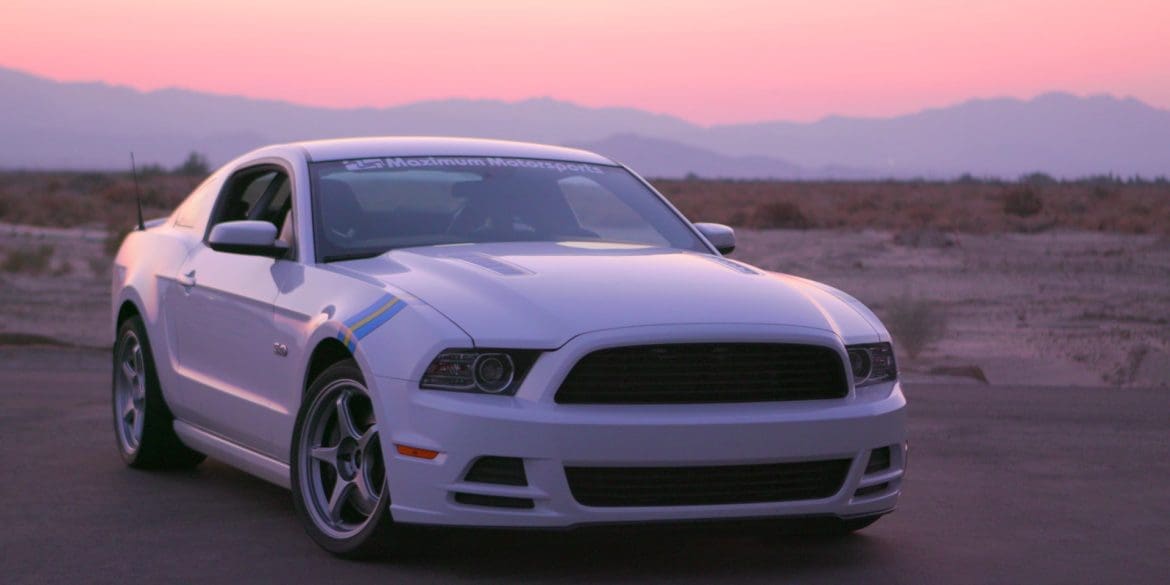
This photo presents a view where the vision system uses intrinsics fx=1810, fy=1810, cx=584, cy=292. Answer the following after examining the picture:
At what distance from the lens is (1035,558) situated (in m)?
6.46

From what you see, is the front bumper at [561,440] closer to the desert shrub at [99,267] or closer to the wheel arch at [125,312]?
the wheel arch at [125,312]

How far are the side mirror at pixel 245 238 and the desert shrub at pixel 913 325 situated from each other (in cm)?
1087

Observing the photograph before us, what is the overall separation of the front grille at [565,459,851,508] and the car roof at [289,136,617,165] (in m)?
2.38

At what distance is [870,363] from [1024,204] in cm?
4494

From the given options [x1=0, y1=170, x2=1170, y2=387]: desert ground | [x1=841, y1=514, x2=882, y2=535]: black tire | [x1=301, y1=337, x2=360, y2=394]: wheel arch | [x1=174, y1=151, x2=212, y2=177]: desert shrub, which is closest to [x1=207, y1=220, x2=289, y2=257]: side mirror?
[x1=301, y1=337, x2=360, y2=394]: wheel arch

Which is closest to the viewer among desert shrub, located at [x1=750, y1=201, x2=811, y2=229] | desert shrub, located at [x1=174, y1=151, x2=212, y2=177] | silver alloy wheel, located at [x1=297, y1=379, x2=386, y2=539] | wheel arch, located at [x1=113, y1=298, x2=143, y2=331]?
silver alloy wheel, located at [x1=297, y1=379, x2=386, y2=539]

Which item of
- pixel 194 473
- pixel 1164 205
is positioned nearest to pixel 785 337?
pixel 194 473

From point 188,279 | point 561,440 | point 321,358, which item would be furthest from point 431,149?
point 561,440

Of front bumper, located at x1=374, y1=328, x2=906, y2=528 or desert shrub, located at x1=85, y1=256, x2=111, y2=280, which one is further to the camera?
desert shrub, located at x1=85, y1=256, x2=111, y2=280

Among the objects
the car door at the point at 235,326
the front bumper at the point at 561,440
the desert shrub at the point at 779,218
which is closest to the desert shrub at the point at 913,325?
the car door at the point at 235,326

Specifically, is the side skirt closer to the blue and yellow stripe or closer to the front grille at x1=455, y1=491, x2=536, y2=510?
the blue and yellow stripe

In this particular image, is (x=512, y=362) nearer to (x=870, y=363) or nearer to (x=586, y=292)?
(x=586, y=292)

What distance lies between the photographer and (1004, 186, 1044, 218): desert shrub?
49.6 m

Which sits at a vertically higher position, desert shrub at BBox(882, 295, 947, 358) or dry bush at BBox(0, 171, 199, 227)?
desert shrub at BBox(882, 295, 947, 358)
